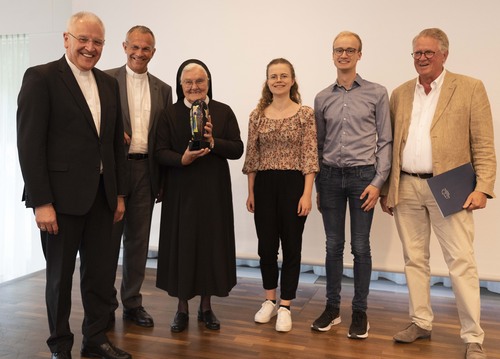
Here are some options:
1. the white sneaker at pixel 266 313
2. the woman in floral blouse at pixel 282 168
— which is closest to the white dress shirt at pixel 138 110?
the woman in floral blouse at pixel 282 168

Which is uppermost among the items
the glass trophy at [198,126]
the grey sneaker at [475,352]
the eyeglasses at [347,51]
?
the eyeglasses at [347,51]

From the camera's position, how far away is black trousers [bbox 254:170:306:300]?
2645 millimetres

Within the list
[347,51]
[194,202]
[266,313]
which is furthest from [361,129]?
[266,313]

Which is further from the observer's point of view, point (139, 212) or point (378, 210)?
point (378, 210)

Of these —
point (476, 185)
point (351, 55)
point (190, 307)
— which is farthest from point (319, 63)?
point (190, 307)

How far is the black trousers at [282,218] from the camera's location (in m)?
2.64

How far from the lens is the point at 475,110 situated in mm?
2328

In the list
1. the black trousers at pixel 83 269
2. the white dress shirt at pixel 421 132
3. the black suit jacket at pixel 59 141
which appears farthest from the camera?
the white dress shirt at pixel 421 132

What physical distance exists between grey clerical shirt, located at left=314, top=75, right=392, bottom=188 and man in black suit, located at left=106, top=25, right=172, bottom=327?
0.98 meters

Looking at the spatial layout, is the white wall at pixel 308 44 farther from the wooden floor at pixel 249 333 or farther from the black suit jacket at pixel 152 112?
the black suit jacket at pixel 152 112

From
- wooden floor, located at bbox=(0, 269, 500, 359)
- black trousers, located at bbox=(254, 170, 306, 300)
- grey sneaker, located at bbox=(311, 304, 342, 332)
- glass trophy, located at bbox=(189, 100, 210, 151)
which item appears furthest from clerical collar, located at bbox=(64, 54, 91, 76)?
grey sneaker, located at bbox=(311, 304, 342, 332)

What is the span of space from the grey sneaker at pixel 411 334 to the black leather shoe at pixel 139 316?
54.8 inches

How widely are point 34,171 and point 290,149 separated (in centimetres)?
131

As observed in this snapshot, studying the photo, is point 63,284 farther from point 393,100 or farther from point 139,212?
point 393,100
